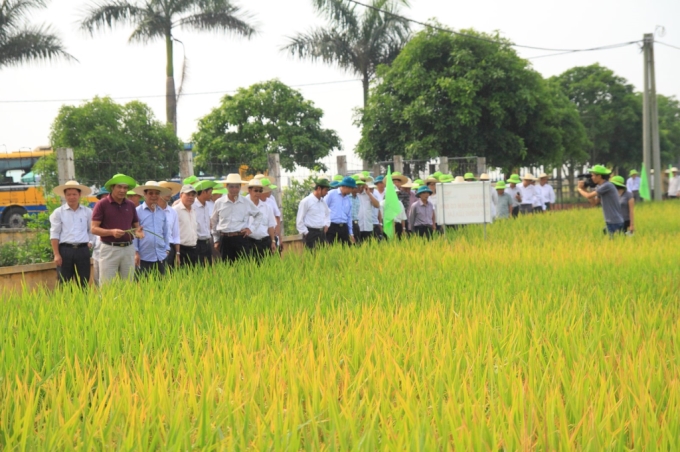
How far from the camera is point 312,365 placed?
3859 millimetres

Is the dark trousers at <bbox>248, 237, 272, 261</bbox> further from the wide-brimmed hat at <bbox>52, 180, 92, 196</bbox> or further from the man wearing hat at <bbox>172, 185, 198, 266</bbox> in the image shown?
the wide-brimmed hat at <bbox>52, 180, 92, 196</bbox>

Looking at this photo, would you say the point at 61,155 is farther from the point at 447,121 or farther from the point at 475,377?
the point at 447,121

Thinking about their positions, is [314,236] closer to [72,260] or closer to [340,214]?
[340,214]

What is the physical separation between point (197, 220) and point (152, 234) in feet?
3.91

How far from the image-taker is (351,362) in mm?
4215

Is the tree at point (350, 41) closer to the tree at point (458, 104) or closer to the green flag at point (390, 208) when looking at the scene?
the tree at point (458, 104)

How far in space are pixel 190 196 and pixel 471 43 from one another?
17.6 metres

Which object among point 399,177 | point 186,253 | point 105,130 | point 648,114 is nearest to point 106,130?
point 105,130

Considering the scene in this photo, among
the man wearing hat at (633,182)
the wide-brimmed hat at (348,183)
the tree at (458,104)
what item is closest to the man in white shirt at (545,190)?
the tree at (458,104)

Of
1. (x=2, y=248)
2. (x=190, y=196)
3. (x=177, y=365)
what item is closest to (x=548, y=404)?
(x=177, y=365)

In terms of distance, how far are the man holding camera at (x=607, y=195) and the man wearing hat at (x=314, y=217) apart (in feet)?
11.3

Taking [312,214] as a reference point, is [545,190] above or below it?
below

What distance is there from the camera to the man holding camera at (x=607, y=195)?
36.7ft

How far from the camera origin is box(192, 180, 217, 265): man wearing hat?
33.1 feet
